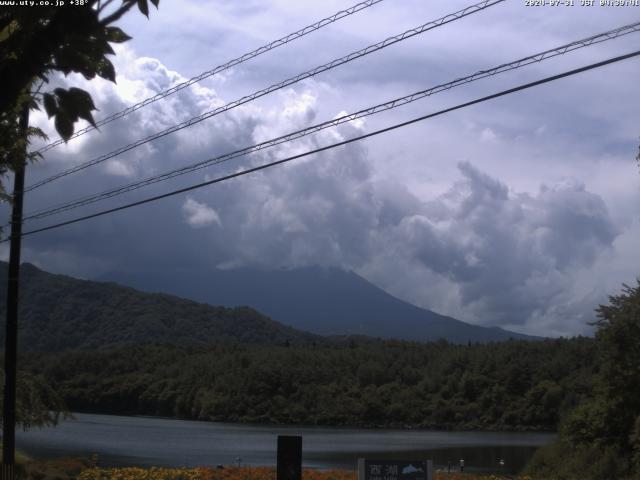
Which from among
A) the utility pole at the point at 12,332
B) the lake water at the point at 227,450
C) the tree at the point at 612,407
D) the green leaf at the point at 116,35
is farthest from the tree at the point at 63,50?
the lake water at the point at 227,450

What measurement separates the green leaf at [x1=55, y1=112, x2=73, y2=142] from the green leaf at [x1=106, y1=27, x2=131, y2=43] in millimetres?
558

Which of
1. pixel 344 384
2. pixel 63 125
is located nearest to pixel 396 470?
pixel 63 125

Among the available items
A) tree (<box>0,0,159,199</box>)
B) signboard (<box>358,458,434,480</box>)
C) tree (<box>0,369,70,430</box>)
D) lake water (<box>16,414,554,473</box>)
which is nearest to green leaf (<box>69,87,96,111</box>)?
tree (<box>0,0,159,199</box>)

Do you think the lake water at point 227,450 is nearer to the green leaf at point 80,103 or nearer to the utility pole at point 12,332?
the utility pole at point 12,332

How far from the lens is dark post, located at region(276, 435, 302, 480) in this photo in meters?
13.5

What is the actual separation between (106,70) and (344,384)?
3785 inches

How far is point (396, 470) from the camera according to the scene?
1331cm

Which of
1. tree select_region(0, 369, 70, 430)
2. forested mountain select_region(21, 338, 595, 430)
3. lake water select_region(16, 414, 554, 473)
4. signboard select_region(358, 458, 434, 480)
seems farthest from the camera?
forested mountain select_region(21, 338, 595, 430)

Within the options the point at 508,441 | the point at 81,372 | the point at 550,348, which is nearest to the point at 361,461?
the point at 508,441

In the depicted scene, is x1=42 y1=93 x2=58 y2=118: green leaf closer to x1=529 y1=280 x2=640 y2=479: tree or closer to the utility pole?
the utility pole

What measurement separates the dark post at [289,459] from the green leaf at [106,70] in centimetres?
905

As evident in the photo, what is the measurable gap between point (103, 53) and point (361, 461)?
918cm

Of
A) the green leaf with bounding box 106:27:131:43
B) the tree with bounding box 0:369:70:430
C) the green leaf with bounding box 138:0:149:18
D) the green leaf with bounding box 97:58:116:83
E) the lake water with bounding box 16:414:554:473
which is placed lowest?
the lake water with bounding box 16:414:554:473

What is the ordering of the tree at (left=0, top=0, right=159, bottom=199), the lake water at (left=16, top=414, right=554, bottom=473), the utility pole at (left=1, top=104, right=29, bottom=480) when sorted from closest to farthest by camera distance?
the tree at (left=0, top=0, right=159, bottom=199), the utility pole at (left=1, top=104, right=29, bottom=480), the lake water at (left=16, top=414, right=554, bottom=473)
